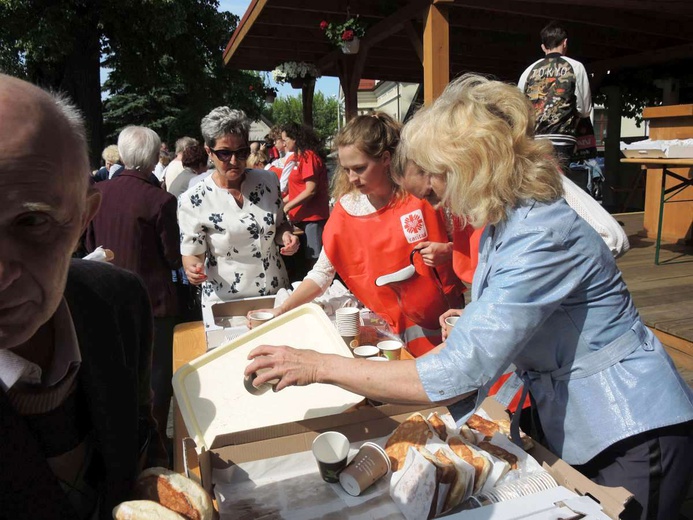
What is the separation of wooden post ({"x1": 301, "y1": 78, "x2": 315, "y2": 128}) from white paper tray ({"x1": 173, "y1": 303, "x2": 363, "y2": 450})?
757cm

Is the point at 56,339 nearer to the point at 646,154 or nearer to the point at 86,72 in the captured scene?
the point at 646,154

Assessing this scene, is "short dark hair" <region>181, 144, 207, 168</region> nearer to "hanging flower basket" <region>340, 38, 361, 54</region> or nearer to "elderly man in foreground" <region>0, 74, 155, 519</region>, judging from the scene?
"hanging flower basket" <region>340, 38, 361, 54</region>

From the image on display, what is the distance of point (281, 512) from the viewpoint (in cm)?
125

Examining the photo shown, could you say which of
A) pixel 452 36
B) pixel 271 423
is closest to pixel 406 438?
pixel 271 423

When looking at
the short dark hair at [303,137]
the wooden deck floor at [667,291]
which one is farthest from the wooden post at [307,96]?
the wooden deck floor at [667,291]

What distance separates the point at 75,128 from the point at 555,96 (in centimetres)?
434

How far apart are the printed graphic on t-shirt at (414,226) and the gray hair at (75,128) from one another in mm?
1789

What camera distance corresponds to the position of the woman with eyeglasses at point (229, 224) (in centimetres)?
282

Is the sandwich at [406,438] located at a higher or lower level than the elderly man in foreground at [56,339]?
lower

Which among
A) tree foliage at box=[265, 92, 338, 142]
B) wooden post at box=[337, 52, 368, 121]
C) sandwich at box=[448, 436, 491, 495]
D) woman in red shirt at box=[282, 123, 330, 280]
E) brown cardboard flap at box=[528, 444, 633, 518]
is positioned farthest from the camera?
tree foliage at box=[265, 92, 338, 142]

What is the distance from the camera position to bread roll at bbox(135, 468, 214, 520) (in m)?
0.93

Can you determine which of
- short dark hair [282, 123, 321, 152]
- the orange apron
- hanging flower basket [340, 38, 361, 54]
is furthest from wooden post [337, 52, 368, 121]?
the orange apron

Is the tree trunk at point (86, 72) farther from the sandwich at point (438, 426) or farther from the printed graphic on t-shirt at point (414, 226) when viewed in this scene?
the sandwich at point (438, 426)

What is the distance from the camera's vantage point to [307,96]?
964 centimetres
